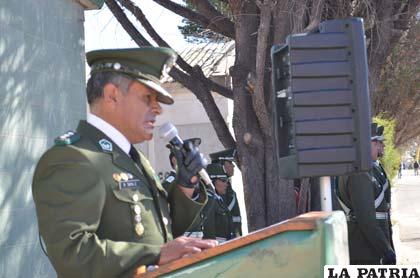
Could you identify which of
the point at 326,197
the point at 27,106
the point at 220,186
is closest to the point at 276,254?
the point at 326,197

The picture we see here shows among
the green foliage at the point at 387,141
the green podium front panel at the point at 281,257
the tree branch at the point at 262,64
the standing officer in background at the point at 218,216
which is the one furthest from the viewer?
the green foliage at the point at 387,141

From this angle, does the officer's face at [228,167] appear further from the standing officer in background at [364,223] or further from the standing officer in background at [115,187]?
the standing officer in background at [115,187]

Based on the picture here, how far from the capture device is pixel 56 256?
225 cm

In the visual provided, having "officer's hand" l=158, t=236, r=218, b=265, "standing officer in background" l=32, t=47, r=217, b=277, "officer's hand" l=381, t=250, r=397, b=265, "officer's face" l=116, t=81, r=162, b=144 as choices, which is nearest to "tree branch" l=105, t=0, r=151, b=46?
"officer's hand" l=381, t=250, r=397, b=265

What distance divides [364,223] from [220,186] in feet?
8.78

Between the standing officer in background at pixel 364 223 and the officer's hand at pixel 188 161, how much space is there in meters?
3.28

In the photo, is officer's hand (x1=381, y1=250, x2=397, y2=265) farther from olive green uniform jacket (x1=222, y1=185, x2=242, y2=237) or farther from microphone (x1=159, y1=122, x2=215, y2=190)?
microphone (x1=159, y1=122, x2=215, y2=190)

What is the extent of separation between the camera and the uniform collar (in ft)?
8.77

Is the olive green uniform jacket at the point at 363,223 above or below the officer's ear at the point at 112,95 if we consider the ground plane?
below

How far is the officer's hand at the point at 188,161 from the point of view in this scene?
2738 mm

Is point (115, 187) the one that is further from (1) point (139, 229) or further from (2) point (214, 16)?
(2) point (214, 16)

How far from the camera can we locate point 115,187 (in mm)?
2490

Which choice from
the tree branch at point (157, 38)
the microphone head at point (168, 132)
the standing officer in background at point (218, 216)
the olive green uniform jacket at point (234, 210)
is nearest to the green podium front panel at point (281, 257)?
the microphone head at point (168, 132)

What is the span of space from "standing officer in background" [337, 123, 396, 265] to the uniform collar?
11.5 ft
